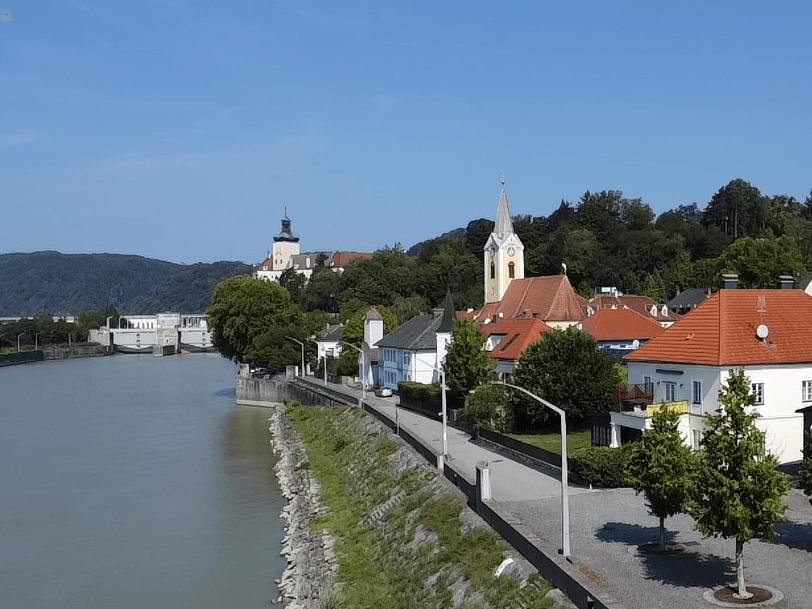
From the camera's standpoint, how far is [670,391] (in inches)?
1147

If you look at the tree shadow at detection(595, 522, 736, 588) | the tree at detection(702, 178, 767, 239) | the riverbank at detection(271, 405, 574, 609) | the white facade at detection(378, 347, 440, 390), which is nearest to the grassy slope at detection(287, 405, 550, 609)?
the riverbank at detection(271, 405, 574, 609)

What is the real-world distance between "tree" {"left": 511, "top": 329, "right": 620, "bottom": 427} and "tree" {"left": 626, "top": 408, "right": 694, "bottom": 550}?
14095 mm

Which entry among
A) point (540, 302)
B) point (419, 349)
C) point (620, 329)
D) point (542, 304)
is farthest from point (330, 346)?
point (620, 329)

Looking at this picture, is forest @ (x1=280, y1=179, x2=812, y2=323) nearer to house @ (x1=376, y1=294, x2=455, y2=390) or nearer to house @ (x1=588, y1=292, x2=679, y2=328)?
house @ (x1=588, y1=292, x2=679, y2=328)

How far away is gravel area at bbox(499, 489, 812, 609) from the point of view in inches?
625

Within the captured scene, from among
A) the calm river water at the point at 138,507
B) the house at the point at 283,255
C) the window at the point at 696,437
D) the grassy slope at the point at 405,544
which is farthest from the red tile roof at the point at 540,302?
the house at the point at 283,255

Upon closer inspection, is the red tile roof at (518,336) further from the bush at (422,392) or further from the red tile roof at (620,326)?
the red tile roof at (620,326)

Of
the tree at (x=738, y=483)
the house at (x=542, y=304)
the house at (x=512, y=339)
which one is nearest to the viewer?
the tree at (x=738, y=483)

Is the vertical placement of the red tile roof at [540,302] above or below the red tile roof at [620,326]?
above

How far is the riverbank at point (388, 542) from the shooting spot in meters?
19.2

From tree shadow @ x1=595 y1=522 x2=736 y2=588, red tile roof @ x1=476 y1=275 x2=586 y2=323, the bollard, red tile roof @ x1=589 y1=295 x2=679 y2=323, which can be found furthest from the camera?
red tile roof @ x1=589 y1=295 x2=679 y2=323

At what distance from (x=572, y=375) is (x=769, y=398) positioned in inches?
308

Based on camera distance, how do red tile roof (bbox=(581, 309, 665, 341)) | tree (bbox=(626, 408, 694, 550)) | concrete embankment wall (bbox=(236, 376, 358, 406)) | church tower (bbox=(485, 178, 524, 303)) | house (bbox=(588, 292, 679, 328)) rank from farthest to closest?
church tower (bbox=(485, 178, 524, 303)) < house (bbox=(588, 292, 679, 328)) < concrete embankment wall (bbox=(236, 376, 358, 406)) < red tile roof (bbox=(581, 309, 665, 341)) < tree (bbox=(626, 408, 694, 550))

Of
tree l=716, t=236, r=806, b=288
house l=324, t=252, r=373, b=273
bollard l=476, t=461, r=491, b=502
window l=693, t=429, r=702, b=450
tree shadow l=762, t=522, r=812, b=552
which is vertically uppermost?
house l=324, t=252, r=373, b=273
